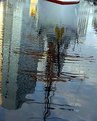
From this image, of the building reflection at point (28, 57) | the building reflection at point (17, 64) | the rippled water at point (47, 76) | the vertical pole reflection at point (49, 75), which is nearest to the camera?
the rippled water at point (47, 76)

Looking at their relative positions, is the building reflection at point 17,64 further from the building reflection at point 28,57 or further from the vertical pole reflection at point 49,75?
the vertical pole reflection at point 49,75

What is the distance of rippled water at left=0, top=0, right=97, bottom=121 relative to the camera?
12.0 m

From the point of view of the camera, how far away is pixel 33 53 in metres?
20.1

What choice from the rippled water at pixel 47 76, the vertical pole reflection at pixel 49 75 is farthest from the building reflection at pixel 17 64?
the vertical pole reflection at pixel 49 75

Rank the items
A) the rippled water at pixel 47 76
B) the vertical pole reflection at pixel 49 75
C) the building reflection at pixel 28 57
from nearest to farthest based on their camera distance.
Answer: the rippled water at pixel 47 76
the vertical pole reflection at pixel 49 75
the building reflection at pixel 28 57

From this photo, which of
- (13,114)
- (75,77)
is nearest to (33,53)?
(75,77)

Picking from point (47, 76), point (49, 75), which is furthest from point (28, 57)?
point (47, 76)

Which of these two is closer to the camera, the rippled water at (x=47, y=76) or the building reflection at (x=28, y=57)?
the rippled water at (x=47, y=76)

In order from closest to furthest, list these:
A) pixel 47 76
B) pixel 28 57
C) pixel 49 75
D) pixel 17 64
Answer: pixel 47 76, pixel 49 75, pixel 17 64, pixel 28 57

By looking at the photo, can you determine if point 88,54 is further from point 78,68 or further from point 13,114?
point 13,114

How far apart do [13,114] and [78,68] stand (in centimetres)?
676

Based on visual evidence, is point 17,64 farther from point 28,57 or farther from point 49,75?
point 49,75

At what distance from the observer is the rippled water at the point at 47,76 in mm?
11977

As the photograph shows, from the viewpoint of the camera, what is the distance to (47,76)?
15664 mm
